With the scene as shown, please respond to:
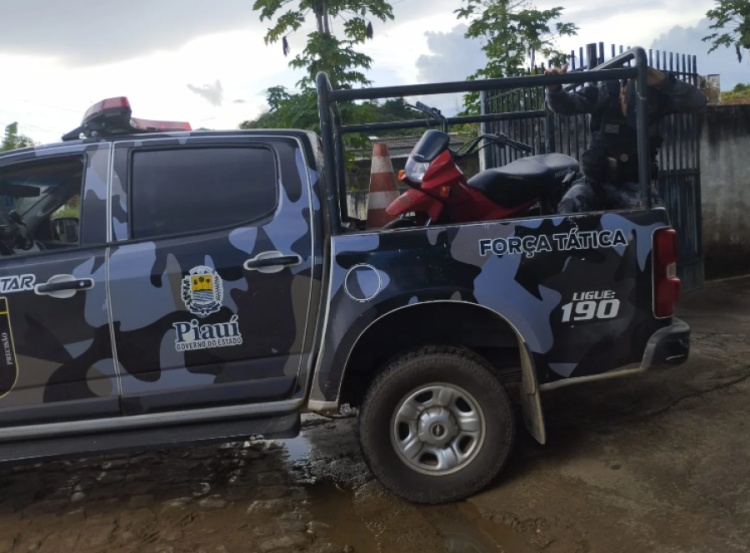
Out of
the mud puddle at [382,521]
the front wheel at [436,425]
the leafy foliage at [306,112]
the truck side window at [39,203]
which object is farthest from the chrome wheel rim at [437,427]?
the leafy foliage at [306,112]

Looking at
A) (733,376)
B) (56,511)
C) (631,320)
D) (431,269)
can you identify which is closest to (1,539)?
(56,511)

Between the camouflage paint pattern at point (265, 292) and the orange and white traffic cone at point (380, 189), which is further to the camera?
the orange and white traffic cone at point (380, 189)

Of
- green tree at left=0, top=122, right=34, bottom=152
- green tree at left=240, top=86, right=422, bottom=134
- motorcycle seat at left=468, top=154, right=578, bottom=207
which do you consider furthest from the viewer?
green tree at left=0, top=122, right=34, bottom=152

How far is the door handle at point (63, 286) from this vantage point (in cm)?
358

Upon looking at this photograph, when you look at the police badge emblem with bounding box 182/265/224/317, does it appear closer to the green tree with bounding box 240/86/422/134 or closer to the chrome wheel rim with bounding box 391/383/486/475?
the chrome wheel rim with bounding box 391/383/486/475

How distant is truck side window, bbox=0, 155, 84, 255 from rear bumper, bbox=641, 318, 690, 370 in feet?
9.76

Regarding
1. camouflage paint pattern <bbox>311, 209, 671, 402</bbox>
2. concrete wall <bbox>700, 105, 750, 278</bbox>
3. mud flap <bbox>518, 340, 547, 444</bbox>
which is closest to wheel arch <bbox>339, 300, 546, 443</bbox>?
mud flap <bbox>518, 340, 547, 444</bbox>

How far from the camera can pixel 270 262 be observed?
365 cm

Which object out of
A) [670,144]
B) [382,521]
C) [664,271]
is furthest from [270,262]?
[670,144]

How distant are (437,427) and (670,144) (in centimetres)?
515

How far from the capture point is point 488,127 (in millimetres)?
7918

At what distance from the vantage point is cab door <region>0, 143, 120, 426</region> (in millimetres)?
3592

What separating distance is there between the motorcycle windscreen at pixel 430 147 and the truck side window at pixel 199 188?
86 cm

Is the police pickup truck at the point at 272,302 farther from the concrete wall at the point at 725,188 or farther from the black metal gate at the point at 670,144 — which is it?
the concrete wall at the point at 725,188
